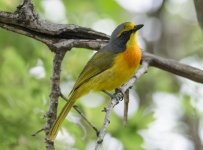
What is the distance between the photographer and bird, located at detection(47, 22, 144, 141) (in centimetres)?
381

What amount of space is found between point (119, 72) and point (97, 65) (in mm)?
231

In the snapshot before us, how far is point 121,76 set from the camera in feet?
12.6

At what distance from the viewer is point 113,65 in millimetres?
3947

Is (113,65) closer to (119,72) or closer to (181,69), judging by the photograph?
(119,72)

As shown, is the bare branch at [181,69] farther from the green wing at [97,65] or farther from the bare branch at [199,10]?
the green wing at [97,65]

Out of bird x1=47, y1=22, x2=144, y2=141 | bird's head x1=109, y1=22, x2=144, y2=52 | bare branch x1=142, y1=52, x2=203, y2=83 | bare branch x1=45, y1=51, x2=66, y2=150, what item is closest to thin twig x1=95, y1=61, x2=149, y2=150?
bare branch x1=142, y1=52, x2=203, y2=83

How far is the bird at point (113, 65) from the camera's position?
3806 mm

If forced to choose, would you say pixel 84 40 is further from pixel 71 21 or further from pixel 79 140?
pixel 71 21

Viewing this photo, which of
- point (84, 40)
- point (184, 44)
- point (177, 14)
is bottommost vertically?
point (84, 40)

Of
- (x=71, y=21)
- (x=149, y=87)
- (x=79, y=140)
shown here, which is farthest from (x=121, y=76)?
(x=149, y=87)

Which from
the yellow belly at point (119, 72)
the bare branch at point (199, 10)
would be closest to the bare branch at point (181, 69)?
the yellow belly at point (119, 72)

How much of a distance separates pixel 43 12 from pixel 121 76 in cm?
137

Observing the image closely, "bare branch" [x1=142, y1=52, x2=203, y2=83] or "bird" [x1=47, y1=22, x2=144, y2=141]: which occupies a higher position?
"bird" [x1=47, y1=22, x2=144, y2=141]

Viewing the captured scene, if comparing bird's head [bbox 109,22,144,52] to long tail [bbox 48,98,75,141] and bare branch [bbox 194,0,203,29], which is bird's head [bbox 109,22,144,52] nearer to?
long tail [bbox 48,98,75,141]
